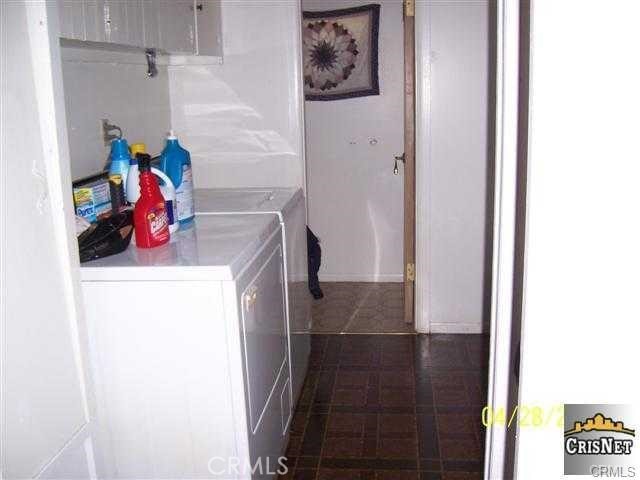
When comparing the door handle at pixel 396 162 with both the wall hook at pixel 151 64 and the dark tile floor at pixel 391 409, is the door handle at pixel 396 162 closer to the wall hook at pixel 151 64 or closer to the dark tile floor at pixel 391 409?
the dark tile floor at pixel 391 409

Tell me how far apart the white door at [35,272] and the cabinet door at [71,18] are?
15 cm

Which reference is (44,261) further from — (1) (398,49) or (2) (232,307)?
(1) (398,49)

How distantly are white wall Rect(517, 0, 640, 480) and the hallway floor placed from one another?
8.48 feet

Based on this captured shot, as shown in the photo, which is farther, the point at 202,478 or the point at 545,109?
the point at 202,478

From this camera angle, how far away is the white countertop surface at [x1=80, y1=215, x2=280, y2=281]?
157 centimetres

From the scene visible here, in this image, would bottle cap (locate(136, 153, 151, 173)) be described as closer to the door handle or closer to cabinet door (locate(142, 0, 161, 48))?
cabinet door (locate(142, 0, 161, 48))

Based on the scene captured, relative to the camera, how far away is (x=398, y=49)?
3953 mm

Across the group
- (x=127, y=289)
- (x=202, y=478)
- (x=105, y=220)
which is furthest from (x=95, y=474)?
(x=105, y=220)

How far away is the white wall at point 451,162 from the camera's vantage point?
3.04m

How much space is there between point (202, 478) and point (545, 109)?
1.37 meters

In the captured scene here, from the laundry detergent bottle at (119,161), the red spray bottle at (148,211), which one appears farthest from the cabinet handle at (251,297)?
the laundry detergent bottle at (119,161)

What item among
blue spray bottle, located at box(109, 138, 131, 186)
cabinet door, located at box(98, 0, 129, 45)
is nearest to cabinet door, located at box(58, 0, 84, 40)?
cabinet door, located at box(98, 0, 129, 45)

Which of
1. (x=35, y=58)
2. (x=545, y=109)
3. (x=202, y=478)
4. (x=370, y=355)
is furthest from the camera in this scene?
(x=370, y=355)

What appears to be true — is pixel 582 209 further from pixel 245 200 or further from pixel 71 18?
pixel 245 200
